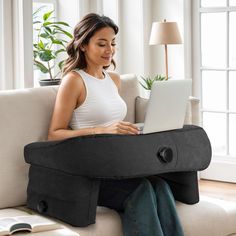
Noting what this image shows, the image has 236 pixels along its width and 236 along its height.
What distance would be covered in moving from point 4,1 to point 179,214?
5.92ft

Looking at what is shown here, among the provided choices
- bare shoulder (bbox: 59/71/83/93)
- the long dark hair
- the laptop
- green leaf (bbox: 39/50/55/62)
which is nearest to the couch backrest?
bare shoulder (bbox: 59/71/83/93)

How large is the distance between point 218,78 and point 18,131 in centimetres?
260

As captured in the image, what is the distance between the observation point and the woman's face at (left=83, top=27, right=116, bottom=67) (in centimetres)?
324

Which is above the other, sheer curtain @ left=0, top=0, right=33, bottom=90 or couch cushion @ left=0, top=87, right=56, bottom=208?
sheer curtain @ left=0, top=0, right=33, bottom=90

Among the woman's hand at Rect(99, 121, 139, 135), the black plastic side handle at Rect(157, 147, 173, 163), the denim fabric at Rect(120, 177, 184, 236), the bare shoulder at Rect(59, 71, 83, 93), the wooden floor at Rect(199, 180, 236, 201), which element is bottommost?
the wooden floor at Rect(199, 180, 236, 201)

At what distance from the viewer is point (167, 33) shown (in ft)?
16.3

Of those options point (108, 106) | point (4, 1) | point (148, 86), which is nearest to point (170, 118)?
point (108, 106)

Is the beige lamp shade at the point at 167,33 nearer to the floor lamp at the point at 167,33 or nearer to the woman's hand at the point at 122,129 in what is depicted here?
the floor lamp at the point at 167,33

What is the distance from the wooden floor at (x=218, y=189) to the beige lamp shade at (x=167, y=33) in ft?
3.78

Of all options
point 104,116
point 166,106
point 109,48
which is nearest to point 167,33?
point 109,48

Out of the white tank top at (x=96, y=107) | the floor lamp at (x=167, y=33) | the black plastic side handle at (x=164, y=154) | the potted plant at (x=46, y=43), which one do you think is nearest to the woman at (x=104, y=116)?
the white tank top at (x=96, y=107)

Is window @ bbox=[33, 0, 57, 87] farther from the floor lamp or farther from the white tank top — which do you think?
the white tank top

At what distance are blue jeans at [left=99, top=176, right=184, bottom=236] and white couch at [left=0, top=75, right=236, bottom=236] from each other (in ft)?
0.21

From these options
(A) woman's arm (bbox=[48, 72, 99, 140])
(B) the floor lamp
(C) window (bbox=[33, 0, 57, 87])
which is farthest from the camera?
(B) the floor lamp
